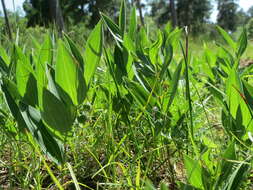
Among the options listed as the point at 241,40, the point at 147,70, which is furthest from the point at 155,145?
the point at 241,40

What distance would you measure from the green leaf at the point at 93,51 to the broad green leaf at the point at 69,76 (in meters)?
0.05

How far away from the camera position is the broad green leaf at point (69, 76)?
0.54 meters

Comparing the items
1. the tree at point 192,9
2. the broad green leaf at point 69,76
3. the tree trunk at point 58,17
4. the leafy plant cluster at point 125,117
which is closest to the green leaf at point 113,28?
the leafy plant cluster at point 125,117

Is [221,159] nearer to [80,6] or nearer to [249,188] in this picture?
[249,188]

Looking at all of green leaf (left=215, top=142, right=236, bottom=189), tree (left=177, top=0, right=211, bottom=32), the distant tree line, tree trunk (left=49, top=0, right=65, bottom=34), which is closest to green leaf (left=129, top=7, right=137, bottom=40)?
tree trunk (left=49, top=0, right=65, bottom=34)

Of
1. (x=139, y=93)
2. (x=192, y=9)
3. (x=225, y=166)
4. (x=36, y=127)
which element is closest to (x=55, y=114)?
(x=36, y=127)

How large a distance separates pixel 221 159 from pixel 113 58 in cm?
41

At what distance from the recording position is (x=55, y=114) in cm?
55

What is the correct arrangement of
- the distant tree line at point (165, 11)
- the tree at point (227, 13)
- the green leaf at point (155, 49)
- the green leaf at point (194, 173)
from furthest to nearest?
1. the tree at point (227, 13)
2. the distant tree line at point (165, 11)
3. the green leaf at point (155, 49)
4. the green leaf at point (194, 173)

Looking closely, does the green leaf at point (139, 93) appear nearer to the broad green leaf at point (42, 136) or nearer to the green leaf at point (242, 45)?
the broad green leaf at point (42, 136)

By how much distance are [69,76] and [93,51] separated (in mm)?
87

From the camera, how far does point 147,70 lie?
29.5 inches

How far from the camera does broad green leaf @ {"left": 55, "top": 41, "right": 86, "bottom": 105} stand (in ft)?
1.78

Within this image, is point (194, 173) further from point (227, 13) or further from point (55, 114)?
point (227, 13)
